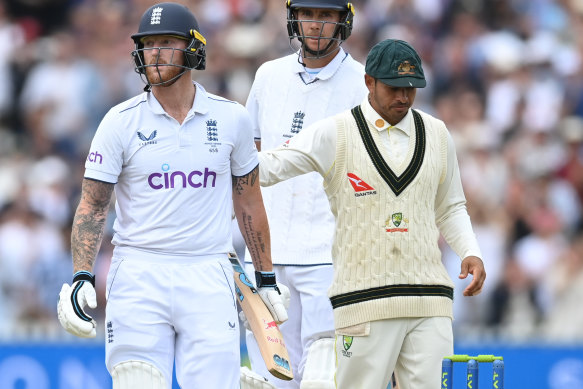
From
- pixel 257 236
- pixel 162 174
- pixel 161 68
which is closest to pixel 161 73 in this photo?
pixel 161 68

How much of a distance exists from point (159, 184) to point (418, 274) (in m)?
1.32

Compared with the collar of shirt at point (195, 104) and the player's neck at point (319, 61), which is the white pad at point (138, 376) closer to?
Result: the collar of shirt at point (195, 104)

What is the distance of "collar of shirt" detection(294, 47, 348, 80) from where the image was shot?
724 cm

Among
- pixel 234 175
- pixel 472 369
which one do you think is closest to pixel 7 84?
pixel 234 175

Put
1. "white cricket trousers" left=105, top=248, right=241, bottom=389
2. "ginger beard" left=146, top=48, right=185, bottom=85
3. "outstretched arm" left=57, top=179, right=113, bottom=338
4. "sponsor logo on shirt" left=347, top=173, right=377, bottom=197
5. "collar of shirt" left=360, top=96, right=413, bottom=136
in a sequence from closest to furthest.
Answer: "outstretched arm" left=57, top=179, right=113, bottom=338 < "white cricket trousers" left=105, top=248, right=241, bottom=389 < "ginger beard" left=146, top=48, right=185, bottom=85 < "sponsor logo on shirt" left=347, top=173, right=377, bottom=197 < "collar of shirt" left=360, top=96, right=413, bottom=136

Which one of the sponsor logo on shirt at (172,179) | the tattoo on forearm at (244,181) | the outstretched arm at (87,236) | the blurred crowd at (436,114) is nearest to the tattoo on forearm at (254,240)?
the tattoo on forearm at (244,181)

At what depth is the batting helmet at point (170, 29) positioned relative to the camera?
5.88 metres

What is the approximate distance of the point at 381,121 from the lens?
245 inches

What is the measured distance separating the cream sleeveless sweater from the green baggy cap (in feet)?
0.96

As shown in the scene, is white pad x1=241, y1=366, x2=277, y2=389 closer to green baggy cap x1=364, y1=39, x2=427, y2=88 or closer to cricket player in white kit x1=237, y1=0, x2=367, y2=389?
cricket player in white kit x1=237, y1=0, x2=367, y2=389

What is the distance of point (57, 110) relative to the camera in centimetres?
1300

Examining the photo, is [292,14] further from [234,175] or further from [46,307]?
[46,307]

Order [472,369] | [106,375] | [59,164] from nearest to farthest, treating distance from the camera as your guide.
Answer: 1. [472,369]
2. [106,375]
3. [59,164]

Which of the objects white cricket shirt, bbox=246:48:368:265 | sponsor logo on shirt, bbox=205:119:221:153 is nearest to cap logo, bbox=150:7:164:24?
sponsor logo on shirt, bbox=205:119:221:153
